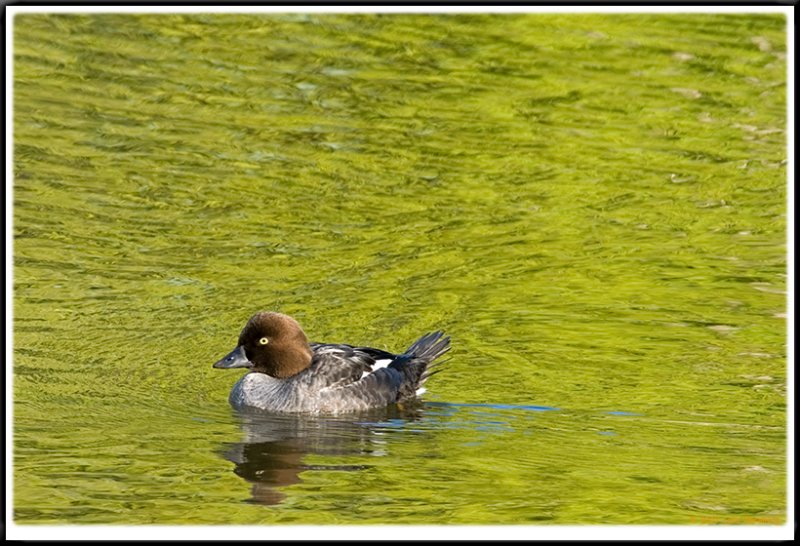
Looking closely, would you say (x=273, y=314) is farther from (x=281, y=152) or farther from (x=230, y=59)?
(x=230, y=59)

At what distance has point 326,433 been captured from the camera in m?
13.9

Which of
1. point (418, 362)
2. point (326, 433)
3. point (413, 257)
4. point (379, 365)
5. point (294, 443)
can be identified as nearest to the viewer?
point (294, 443)

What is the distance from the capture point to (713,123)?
69.3ft

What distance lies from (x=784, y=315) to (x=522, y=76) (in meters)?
7.34

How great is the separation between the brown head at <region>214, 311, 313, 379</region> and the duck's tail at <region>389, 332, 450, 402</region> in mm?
930

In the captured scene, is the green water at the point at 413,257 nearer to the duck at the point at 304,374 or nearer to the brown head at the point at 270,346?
the duck at the point at 304,374

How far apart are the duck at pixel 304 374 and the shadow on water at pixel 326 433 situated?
0.52ft

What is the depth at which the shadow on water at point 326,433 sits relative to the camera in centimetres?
1280

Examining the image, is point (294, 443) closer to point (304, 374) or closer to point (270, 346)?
point (304, 374)

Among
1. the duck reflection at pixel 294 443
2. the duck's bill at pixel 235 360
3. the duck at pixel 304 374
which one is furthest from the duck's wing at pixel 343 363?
the duck's bill at pixel 235 360

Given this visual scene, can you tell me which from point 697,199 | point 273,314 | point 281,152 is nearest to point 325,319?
point 273,314

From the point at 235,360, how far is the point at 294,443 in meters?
1.37

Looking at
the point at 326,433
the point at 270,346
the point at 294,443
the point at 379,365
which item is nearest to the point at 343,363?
the point at 379,365

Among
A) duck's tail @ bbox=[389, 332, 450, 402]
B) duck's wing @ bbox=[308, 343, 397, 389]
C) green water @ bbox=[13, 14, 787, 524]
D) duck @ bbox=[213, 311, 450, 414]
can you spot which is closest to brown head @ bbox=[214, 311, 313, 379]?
duck @ bbox=[213, 311, 450, 414]
